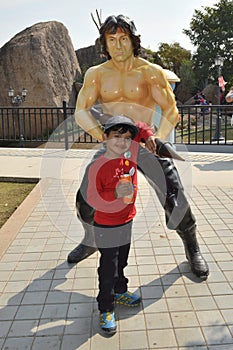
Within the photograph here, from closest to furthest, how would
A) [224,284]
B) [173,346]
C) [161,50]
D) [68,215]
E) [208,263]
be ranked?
1. [173,346]
2. [224,284]
3. [208,263]
4. [68,215]
5. [161,50]

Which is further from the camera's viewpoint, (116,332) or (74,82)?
(74,82)

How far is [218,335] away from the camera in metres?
2.26

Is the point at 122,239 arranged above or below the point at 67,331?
above

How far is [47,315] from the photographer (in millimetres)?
2506

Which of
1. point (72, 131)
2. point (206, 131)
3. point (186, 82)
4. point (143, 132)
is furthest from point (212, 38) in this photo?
point (143, 132)

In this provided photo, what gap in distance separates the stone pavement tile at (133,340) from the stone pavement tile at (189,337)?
0.20 m

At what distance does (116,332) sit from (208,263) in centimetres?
121

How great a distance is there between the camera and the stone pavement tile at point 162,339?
7.16 ft

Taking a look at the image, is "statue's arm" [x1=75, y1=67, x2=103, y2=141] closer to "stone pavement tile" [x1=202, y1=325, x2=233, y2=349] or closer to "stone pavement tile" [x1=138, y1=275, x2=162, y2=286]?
"stone pavement tile" [x1=138, y1=275, x2=162, y2=286]

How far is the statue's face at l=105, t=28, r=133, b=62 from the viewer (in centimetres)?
263

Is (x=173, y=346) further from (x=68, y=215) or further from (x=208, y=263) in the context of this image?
(x=68, y=215)

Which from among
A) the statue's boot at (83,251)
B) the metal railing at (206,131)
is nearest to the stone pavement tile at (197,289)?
the statue's boot at (83,251)

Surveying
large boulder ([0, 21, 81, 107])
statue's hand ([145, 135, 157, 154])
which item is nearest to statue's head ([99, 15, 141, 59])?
statue's hand ([145, 135, 157, 154])

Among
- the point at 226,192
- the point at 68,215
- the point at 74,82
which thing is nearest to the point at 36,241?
the point at 68,215
